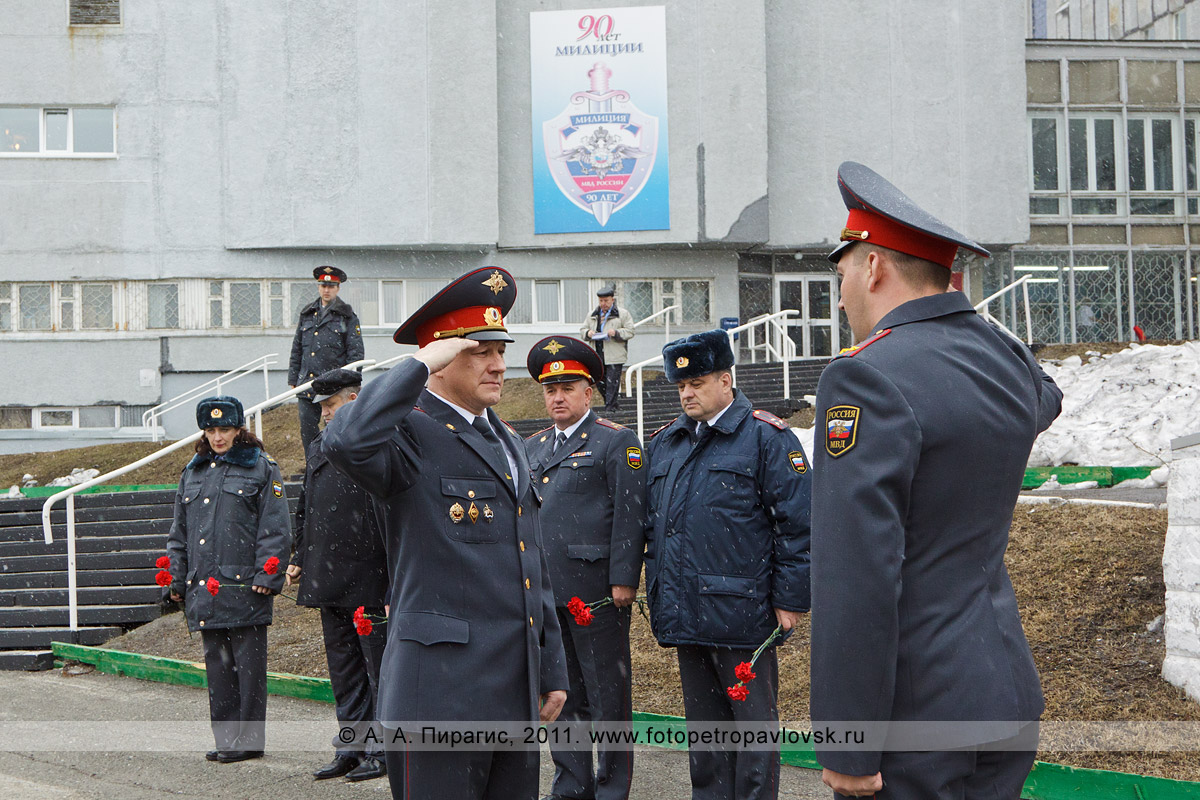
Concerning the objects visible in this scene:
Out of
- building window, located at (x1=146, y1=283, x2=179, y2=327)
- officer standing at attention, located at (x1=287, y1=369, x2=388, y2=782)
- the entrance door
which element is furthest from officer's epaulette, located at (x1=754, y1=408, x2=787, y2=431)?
the entrance door

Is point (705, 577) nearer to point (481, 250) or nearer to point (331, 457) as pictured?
point (331, 457)

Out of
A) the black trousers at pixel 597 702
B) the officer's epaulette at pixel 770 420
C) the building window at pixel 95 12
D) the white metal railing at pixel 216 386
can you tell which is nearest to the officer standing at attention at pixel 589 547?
the black trousers at pixel 597 702

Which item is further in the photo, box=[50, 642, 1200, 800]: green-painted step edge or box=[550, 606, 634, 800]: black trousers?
box=[550, 606, 634, 800]: black trousers

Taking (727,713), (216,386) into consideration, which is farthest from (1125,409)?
(216,386)

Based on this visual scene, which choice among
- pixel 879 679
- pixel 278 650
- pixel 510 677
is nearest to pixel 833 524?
pixel 879 679

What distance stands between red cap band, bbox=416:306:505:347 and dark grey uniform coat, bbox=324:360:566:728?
8.3 inches

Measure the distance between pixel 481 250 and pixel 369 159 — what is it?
332cm

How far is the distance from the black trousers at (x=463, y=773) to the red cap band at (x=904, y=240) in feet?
6.05

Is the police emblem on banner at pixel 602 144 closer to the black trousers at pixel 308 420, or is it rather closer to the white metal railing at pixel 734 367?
the white metal railing at pixel 734 367

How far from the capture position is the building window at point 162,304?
25.9 meters

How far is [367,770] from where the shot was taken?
600 cm

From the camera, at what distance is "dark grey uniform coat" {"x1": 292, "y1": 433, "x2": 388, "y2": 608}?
6.04 meters

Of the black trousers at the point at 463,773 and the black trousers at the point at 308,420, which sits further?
the black trousers at the point at 308,420

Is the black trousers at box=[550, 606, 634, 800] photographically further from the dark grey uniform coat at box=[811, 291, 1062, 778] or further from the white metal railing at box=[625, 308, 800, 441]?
the dark grey uniform coat at box=[811, 291, 1062, 778]
